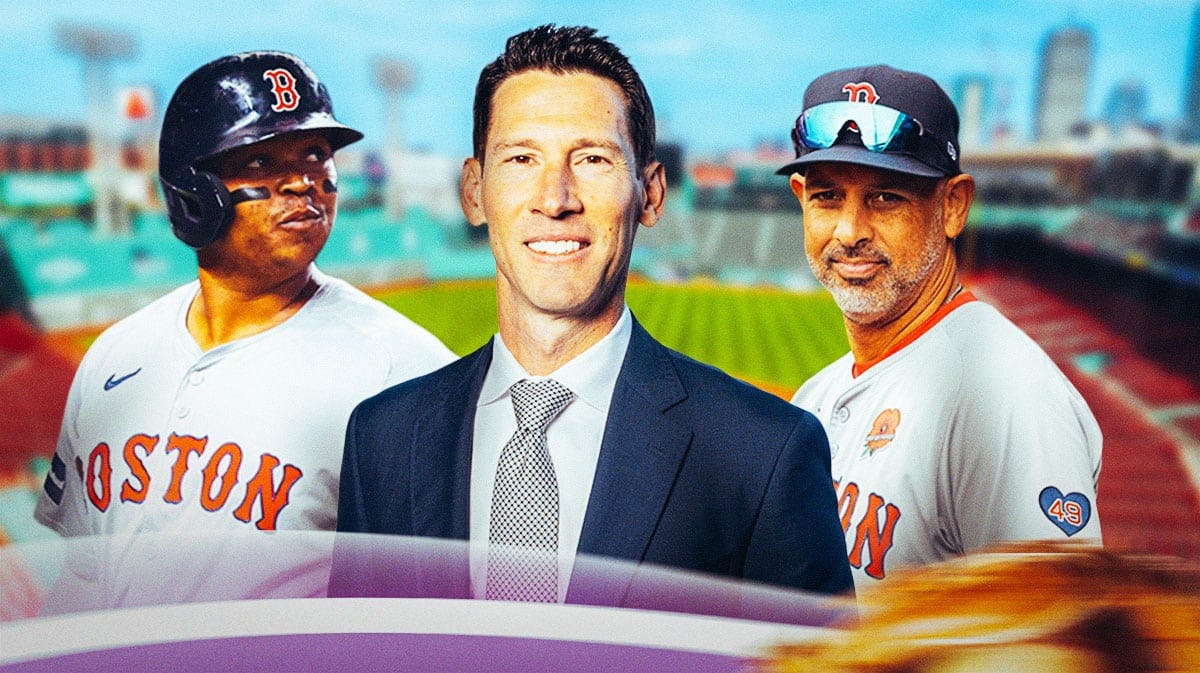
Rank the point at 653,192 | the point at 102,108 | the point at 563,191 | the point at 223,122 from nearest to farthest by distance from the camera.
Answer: the point at 563,191 → the point at 653,192 → the point at 223,122 → the point at 102,108

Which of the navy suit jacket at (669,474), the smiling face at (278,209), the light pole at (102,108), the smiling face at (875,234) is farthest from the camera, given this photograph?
the light pole at (102,108)

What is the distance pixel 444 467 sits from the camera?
2.28m

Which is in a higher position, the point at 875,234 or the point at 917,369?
the point at 875,234

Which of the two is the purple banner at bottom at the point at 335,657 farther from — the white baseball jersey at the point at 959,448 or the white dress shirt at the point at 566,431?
the white baseball jersey at the point at 959,448

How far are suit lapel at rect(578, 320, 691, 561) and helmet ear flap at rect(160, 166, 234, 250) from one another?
945mm

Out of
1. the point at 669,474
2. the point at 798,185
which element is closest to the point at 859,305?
the point at 798,185

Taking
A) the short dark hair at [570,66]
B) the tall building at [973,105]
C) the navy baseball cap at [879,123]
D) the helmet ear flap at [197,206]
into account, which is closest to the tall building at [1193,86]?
the tall building at [973,105]

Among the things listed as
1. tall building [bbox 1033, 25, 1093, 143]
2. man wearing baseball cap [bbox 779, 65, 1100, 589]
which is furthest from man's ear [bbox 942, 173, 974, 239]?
tall building [bbox 1033, 25, 1093, 143]

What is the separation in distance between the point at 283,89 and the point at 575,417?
38.0 inches

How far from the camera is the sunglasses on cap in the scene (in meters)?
2.17

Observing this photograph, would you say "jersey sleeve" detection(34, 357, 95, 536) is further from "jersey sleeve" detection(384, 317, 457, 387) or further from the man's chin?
the man's chin

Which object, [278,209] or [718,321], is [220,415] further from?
[718,321]

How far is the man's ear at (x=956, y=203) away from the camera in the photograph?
225 centimetres

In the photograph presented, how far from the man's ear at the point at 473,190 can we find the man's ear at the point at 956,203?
95 centimetres
